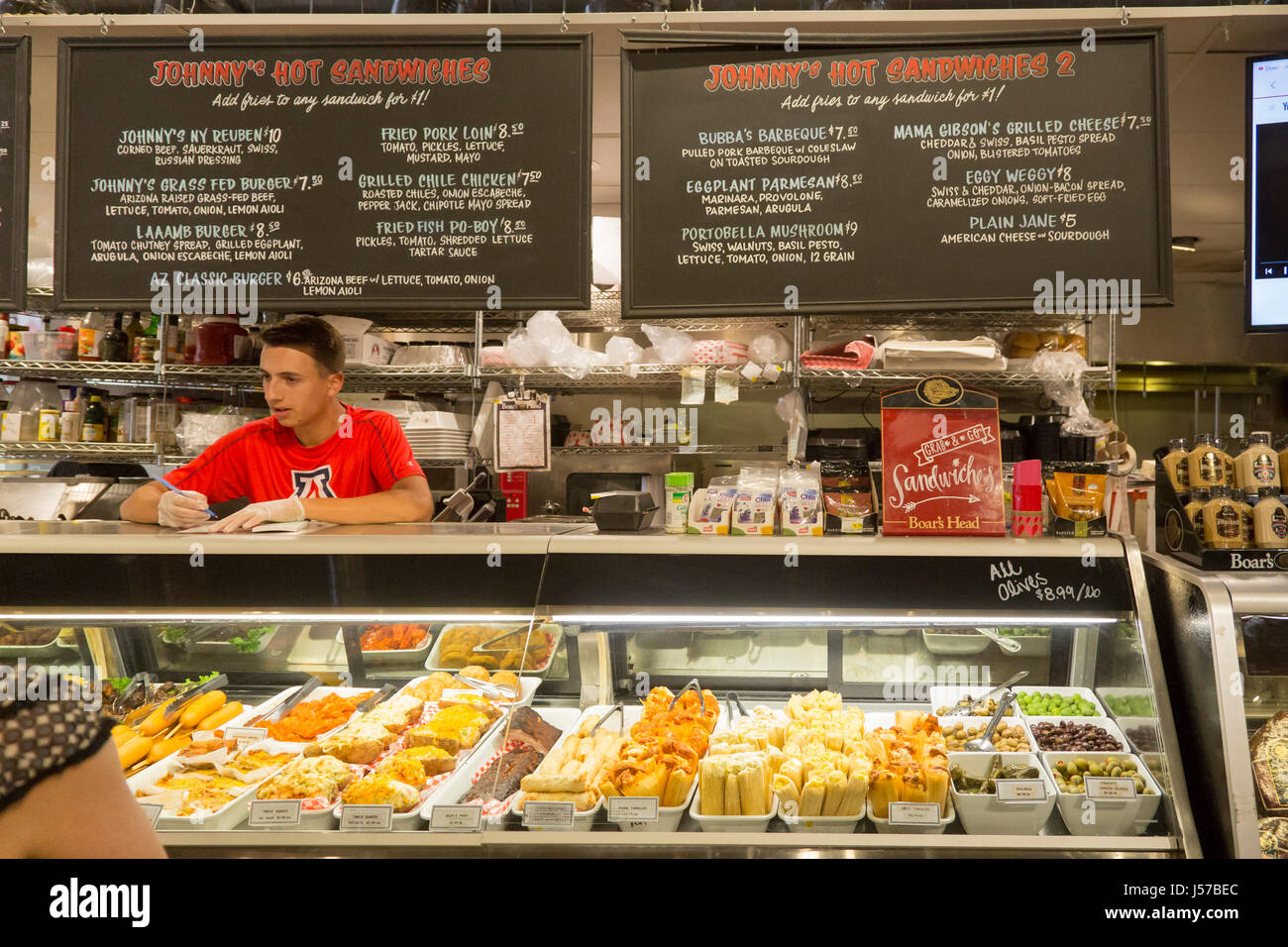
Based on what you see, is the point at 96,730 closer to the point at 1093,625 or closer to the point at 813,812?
the point at 813,812

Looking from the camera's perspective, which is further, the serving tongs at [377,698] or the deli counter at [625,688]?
the serving tongs at [377,698]

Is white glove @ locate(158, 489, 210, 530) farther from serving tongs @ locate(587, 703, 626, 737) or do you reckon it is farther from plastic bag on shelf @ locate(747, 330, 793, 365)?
plastic bag on shelf @ locate(747, 330, 793, 365)

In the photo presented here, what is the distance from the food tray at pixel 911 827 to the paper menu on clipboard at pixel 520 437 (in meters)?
2.49

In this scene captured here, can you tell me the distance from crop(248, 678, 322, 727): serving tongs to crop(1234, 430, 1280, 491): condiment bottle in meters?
2.58

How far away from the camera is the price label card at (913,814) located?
1696 millimetres

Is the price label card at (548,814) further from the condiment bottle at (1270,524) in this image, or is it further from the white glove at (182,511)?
the condiment bottle at (1270,524)

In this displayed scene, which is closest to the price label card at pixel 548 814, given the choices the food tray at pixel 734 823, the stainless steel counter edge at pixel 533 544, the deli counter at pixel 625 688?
the deli counter at pixel 625 688

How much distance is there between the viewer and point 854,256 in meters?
2.40

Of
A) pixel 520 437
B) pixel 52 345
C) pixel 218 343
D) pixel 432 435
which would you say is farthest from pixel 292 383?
pixel 52 345

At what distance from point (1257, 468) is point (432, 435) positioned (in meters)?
3.84

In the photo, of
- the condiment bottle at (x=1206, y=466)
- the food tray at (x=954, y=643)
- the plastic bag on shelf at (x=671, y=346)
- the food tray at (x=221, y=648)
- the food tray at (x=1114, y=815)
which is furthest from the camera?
the plastic bag on shelf at (x=671, y=346)

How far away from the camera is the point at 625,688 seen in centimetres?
226

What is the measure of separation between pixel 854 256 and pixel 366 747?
6.37 feet
